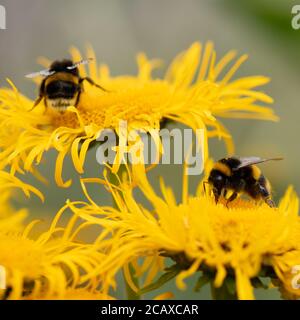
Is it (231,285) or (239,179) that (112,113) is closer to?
(239,179)

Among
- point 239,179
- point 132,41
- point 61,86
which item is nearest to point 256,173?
point 239,179

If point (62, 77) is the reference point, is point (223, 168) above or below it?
below

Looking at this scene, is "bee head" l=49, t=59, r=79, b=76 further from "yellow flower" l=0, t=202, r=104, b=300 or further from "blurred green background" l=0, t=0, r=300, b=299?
"blurred green background" l=0, t=0, r=300, b=299

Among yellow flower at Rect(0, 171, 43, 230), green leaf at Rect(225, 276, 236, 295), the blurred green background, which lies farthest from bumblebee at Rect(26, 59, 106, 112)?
the blurred green background

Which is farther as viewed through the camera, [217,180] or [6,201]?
[6,201]

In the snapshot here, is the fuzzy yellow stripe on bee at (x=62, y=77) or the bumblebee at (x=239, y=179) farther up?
the fuzzy yellow stripe on bee at (x=62, y=77)

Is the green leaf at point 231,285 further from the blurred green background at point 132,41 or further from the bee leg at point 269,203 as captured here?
the blurred green background at point 132,41

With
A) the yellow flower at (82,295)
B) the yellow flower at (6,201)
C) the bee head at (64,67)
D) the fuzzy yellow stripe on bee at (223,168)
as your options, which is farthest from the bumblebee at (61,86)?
the yellow flower at (82,295)

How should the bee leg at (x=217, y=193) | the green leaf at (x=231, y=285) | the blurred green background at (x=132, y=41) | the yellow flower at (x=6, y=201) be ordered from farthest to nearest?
the blurred green background at (x=132, y=41)
the bee leg at (x=217, y=193)
the yellow flower at (x=6, y=201)
the green leaf at (x=231, y=285)

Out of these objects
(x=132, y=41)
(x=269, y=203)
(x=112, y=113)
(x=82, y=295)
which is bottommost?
(x=82, y=295)
